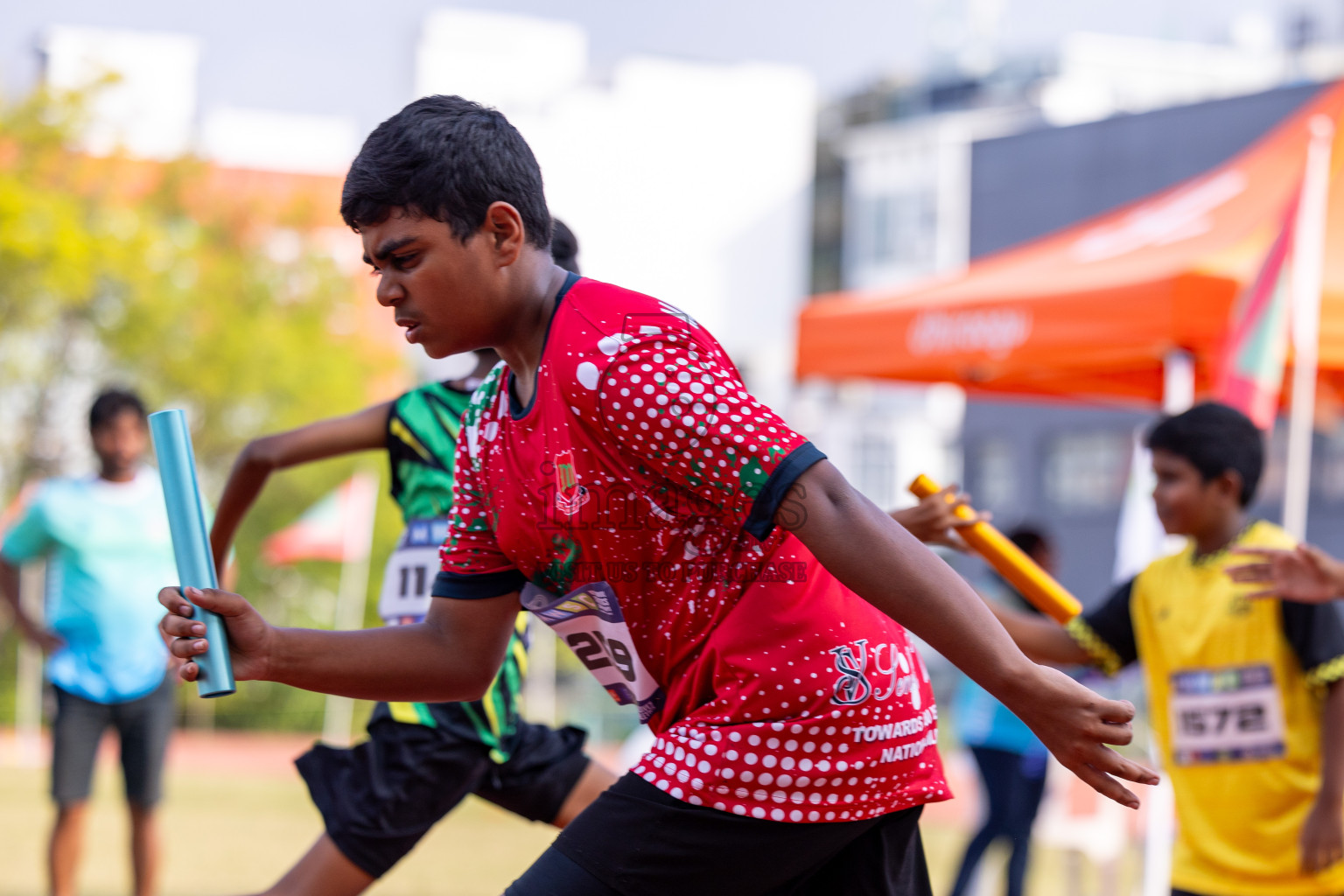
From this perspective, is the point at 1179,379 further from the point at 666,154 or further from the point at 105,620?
the point at 666,154

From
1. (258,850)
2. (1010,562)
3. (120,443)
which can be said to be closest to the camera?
(1010,562)

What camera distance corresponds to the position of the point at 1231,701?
A: 3.41m

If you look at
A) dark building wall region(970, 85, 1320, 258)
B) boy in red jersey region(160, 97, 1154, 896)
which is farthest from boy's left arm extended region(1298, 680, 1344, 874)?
dark building wall region(970, 85, 1320, 258)

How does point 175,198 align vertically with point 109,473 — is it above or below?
above

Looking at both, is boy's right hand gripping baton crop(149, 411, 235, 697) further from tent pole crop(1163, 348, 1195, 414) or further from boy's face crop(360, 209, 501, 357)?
tent pole crop(1163, 348, 1195, 414)

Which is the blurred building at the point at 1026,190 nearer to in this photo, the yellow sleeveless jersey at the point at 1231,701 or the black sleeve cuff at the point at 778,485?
the yellow sleeveless jersey at the point at 1231,701

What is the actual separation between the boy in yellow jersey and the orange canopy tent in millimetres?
2215

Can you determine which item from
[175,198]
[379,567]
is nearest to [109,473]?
[379,567]

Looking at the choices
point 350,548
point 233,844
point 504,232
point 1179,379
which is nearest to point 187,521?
point 504,232

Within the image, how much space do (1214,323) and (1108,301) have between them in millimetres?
426

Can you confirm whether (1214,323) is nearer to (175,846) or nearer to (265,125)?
(175,846)

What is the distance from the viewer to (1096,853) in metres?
6.46

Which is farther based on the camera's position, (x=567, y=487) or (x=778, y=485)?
(x=567, y=487)

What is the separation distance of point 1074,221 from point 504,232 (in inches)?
785
